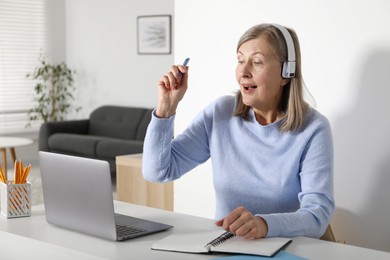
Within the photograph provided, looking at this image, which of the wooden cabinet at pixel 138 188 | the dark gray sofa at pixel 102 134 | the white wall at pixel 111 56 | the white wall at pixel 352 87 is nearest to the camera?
the white wall at pixel 352 87

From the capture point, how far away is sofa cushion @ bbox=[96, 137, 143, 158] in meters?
6.07

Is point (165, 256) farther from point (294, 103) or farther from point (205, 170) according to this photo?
point (205, 170)

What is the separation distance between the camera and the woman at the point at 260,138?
2053 millimetres

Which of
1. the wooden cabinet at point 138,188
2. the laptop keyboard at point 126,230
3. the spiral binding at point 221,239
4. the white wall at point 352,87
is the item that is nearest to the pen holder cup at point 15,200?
the laptop keyboard at point 126,230

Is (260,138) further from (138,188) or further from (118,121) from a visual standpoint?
(118,121)

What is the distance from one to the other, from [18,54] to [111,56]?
112 centimetres

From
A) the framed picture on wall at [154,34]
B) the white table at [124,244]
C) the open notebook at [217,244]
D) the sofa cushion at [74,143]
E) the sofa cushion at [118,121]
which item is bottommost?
the sofa cushion at [74,143]

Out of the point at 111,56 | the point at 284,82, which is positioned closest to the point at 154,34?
the point at 111,56

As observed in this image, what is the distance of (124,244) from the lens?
1.67 meters

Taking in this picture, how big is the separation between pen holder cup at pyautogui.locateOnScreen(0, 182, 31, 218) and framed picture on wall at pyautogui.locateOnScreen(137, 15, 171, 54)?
4989 mm

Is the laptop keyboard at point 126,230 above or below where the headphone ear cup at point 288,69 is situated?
below

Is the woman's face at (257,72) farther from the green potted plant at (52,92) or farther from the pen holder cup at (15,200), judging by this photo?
the green potted plant at (52,92)

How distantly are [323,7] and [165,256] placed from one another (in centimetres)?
131

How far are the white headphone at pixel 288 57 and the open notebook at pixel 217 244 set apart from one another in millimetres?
636
